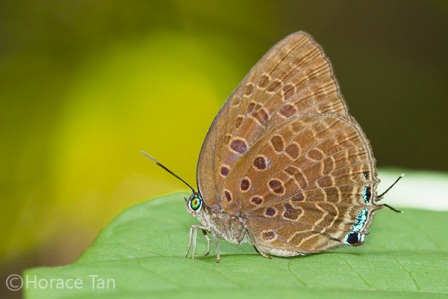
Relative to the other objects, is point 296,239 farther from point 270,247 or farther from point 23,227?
point 23,227

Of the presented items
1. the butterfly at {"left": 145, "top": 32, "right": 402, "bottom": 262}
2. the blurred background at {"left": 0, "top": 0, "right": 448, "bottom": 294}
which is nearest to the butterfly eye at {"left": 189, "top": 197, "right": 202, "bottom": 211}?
the butterfly at {"left": 145, "top": 32, "right": 402, "bottom": 262}

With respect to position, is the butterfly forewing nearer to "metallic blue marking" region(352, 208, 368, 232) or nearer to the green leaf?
"metallic blue marking" region(352, 208, 368, 232)

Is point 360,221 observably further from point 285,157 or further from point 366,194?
point 285,157

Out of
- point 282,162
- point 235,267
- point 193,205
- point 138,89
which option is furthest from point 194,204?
point 138,89

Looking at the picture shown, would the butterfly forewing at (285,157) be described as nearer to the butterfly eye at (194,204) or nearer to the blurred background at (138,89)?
the butterfly eye at (194,204)

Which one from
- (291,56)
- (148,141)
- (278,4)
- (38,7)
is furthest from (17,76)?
(291,56)

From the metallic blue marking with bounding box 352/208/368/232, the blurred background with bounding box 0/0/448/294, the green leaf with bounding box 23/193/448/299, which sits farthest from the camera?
the blurred background with bounding box 0/0/448/294
